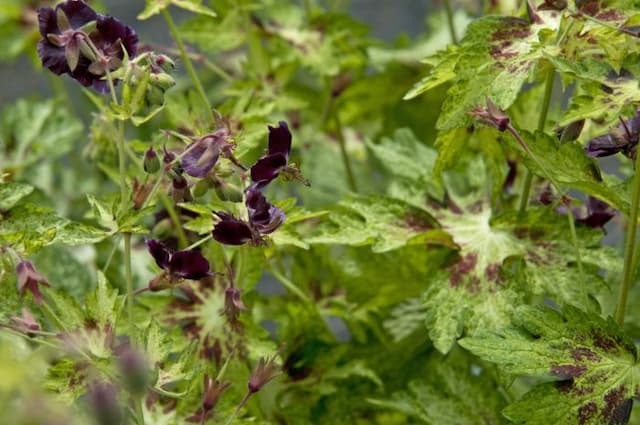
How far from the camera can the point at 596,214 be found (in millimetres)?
860

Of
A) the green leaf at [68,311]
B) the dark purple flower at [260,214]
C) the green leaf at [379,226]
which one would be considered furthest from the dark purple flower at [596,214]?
the green leaf at [68,311]

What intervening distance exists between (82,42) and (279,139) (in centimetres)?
15

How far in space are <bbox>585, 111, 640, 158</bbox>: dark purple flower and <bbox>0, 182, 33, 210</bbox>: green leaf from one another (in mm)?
427

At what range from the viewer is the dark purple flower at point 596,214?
86cm

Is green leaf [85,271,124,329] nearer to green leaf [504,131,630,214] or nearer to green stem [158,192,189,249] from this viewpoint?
green stem [158,192,189,249]

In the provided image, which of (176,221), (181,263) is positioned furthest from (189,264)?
(176,221)

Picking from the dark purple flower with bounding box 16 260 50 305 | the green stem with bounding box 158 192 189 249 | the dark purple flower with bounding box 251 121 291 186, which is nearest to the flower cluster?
the dark purple flower with bounding box 251 121 291 186

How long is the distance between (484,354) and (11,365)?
1.38 feet

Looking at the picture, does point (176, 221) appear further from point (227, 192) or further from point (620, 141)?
→ point (620, 141)

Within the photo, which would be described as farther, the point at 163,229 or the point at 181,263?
the point at 163,229

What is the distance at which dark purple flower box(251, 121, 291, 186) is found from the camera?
667mm

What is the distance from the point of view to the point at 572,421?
27.6 inches

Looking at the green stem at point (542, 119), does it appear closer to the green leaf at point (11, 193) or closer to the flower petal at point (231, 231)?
the flower petal at point (231, 231)

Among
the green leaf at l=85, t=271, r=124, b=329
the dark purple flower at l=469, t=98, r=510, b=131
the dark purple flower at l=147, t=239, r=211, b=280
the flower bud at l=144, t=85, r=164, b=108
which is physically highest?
the dark purple flower at l=469, t=98, r=510, b=131
